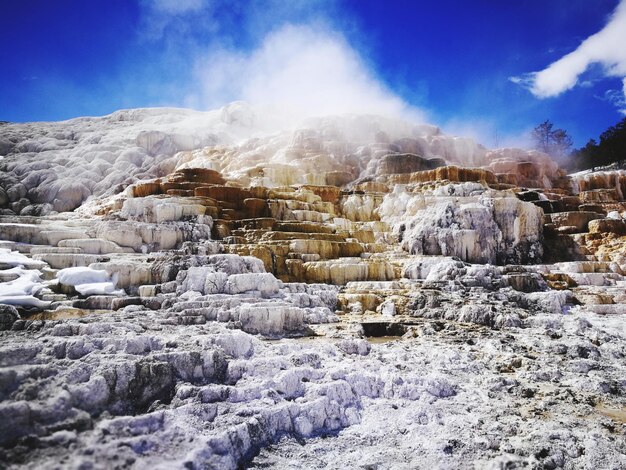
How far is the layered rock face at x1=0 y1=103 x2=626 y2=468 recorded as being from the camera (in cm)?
484

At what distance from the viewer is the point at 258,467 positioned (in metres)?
4.62

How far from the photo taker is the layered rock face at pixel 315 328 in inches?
190

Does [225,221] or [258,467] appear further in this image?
[225,221]

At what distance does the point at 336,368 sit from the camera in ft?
22.8

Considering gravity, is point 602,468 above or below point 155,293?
below

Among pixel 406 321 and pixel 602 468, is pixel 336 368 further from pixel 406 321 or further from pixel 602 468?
pixel 406 321

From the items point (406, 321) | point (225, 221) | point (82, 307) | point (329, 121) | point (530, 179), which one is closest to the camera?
point (82, 307)

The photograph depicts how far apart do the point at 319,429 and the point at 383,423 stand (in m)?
0.94

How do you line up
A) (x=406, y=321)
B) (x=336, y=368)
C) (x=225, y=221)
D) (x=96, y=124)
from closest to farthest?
(x=336, y=368), (x=406, y=321), (x=225, y=221), (x=96, y=124)

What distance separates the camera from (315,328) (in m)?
11.1

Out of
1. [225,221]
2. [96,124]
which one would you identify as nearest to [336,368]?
[225,221]

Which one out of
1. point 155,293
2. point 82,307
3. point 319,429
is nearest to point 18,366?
point 319,429

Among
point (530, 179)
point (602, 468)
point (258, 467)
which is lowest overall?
point (602, 468)

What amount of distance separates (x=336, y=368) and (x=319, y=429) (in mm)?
1480
